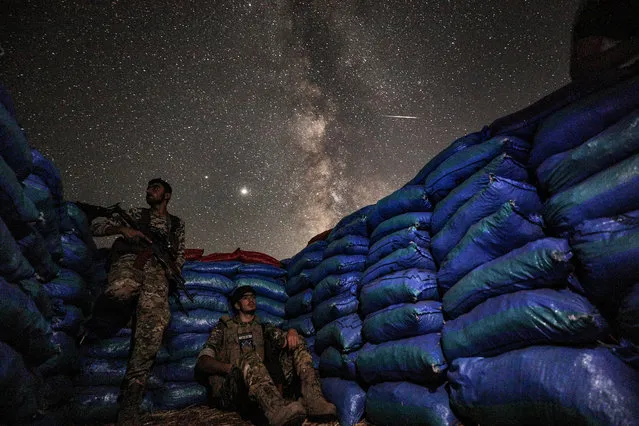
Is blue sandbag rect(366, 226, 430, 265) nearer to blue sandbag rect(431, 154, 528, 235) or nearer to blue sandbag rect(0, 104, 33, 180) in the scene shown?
blue sandbag rect(431, 154, 528, 235)

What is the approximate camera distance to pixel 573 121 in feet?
6.61

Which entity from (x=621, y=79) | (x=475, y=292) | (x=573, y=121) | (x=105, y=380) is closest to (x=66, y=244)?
(x=105, y=380)

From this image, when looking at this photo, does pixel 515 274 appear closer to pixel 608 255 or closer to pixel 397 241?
Result: pixel 608 255

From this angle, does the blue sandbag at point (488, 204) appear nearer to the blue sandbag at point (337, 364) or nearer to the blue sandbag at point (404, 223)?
the blue sandbag at point (404, 223)

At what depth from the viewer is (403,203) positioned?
3426 millimetres

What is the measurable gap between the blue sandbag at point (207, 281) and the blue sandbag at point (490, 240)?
3213 mm

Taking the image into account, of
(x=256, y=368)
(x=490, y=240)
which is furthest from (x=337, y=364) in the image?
(x=490, y=240)

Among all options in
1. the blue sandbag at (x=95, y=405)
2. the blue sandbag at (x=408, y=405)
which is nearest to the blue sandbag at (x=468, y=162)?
the blue sandbag at (x=408, y=405)

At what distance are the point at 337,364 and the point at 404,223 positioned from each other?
1660 millimetres

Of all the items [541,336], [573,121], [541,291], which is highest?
[573,121]

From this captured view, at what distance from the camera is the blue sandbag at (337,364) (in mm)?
3051

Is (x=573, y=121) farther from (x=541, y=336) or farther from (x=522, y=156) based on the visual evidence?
(x=541, y=336)

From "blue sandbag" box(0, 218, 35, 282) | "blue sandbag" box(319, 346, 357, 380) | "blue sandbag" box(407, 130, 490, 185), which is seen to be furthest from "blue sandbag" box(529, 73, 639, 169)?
"blue sandbag" box(0, 218, 35, 282)

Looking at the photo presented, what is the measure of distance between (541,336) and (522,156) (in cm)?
144
